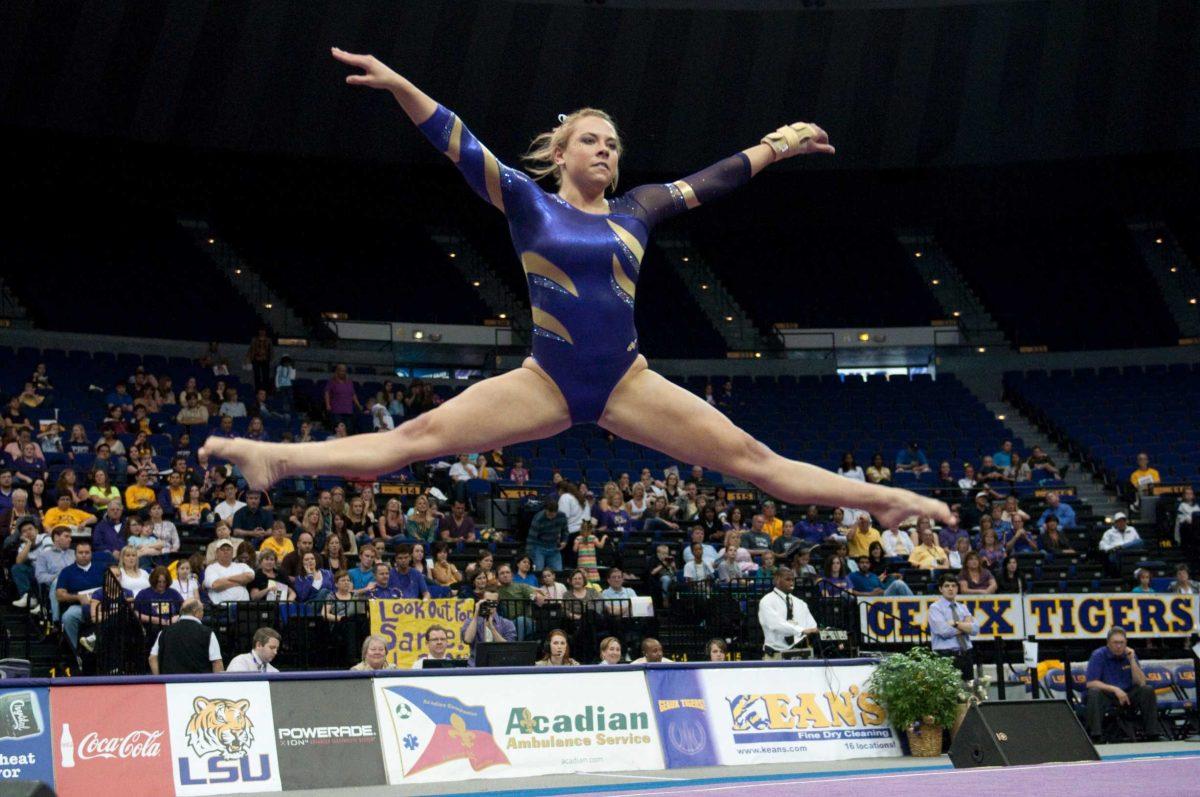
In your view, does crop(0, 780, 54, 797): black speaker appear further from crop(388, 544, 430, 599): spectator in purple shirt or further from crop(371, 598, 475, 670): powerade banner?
crop(388, 544, 430, 599): spectator in purple shirt

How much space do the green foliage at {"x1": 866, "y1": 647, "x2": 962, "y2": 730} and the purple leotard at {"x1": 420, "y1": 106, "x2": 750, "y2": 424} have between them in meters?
7.52

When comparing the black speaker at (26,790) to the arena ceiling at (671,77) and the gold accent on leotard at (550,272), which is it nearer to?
the gold accent on leotard at (550,272)

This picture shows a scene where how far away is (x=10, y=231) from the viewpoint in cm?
2541

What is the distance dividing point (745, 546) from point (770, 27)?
1085cm

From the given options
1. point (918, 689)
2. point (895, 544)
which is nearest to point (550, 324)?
point (918, 689)

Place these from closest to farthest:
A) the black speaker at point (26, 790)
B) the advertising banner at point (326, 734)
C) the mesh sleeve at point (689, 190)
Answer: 1. the black speaker at point (26, 790)
2. the mesh sleeve at point (689, 190)
3. the advertising banner at point (326, 734)

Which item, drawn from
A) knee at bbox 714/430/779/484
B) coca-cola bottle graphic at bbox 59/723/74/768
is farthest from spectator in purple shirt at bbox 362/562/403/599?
knee at bbox 714/430/779/484

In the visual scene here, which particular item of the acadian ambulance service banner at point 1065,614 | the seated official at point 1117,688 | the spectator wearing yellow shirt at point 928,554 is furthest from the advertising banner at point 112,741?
the spectator wearing yellow shirt at point 928,554

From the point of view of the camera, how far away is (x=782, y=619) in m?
12.8

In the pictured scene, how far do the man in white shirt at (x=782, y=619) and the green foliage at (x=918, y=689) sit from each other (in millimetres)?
1209

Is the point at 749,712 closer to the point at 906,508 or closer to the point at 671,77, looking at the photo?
the point at 906,508

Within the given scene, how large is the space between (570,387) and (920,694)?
304 inches

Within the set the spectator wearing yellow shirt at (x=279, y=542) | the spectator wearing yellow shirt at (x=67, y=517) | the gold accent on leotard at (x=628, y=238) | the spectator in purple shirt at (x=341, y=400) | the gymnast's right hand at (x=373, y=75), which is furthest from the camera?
the spectator in purple shirt at (x=341, y=400)

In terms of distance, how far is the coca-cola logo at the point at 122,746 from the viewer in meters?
8.91
